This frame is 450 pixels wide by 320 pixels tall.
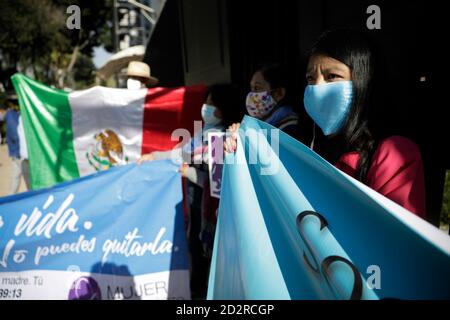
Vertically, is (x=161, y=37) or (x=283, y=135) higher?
(x=161, y=37)

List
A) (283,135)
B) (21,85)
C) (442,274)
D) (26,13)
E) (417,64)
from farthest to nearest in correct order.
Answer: (26,13) < (21,85) < (417,64) < (283,135) < (442,274)

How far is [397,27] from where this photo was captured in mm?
2430

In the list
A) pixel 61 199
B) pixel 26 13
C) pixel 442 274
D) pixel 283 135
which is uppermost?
pixel 26 13

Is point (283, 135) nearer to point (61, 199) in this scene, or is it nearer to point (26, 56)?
point (61, 199)

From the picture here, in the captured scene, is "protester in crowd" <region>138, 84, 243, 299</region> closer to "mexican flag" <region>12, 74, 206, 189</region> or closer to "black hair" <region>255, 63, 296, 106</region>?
"black hair" <region>255, 63, 296, 106</region>

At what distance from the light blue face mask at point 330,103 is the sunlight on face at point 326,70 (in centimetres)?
2

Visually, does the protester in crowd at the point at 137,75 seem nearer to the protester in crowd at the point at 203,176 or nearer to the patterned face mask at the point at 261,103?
the protester in crowd at the point at 203,176

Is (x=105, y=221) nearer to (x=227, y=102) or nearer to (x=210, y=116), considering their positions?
(x=210, y=116)

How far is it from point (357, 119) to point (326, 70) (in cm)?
24

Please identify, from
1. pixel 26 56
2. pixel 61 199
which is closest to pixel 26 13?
pixel 26 56

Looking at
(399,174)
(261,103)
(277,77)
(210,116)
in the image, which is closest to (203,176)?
(210,116)

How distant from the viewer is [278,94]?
8.41ft

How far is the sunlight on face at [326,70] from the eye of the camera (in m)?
1.48

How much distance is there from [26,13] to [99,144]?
24.2 meters
